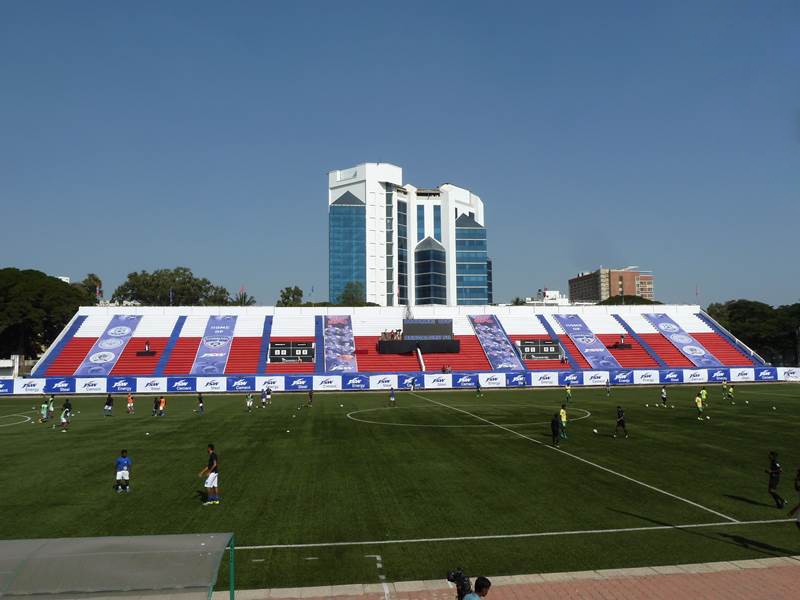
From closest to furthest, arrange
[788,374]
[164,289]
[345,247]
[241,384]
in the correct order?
[241,384], [788,374], [164,289], [345,247]

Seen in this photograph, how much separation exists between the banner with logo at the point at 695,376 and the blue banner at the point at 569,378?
13558 mm

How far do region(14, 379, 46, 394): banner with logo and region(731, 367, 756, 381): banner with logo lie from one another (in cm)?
7935

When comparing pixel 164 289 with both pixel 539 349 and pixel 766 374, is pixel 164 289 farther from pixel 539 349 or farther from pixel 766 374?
pixel 766 374

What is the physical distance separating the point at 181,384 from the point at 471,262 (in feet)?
Answer: 405

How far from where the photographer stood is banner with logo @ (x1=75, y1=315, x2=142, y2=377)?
221 feet

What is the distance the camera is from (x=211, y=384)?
204ft

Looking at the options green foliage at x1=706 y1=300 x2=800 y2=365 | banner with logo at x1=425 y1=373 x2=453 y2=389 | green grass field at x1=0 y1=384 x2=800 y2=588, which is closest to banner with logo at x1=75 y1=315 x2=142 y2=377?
green grass field at x1=0 y1=384 x2=800 y2=588

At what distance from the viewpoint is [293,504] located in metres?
18.0

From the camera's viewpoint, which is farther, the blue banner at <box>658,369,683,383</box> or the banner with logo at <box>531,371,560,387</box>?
the blue banner at <box>658,369,683,383</box>

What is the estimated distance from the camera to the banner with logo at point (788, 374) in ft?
237

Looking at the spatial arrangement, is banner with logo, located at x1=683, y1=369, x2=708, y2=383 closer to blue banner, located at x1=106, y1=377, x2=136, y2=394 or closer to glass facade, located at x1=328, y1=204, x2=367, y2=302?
blue banner, located at x1=106, y1=377, x2=136, y2=394

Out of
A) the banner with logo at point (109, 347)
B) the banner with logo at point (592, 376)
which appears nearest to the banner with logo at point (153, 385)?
the banner with logo at point (109, 347)

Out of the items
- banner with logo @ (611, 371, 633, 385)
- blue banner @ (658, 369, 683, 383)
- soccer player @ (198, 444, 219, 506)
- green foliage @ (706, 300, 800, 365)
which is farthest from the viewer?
green foliage @ (706, 300, 800, 365)

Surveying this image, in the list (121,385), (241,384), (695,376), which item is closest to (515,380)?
(695,376)
